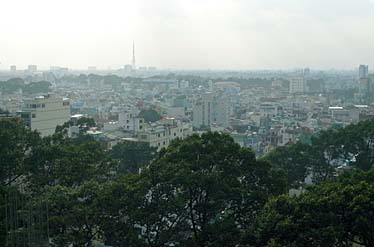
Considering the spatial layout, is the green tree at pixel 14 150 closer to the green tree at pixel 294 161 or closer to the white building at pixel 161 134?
the green tree at pixel 294 161

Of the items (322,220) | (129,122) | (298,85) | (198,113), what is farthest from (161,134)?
(298,85)

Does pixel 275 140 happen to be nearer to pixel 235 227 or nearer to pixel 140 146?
pixel 140 146

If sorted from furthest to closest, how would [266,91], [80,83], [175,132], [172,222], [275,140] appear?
1. [80,83]
2. [266,91]
3. [275,140]
4. [175,132]
5. [172,222]

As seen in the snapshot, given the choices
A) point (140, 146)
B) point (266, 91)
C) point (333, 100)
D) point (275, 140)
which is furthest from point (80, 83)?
point (140, 146)

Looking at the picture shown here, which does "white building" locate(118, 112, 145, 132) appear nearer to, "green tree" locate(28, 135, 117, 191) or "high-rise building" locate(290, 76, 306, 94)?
"green tree" locate(28, 135, 117, 191)

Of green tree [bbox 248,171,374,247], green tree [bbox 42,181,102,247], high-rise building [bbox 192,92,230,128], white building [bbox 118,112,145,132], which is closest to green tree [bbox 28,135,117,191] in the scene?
green tree [bbox 42,181,102,247]

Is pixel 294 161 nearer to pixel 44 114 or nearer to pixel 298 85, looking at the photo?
pixel 44 114

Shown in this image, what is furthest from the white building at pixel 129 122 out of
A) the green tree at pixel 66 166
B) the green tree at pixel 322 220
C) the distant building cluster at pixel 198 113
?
the green tree at pixel 322 220

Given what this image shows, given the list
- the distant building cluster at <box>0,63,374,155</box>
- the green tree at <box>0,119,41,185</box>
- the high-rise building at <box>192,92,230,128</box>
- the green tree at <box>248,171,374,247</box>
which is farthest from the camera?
the high-rise building at <box>192,92,230,128</box>
